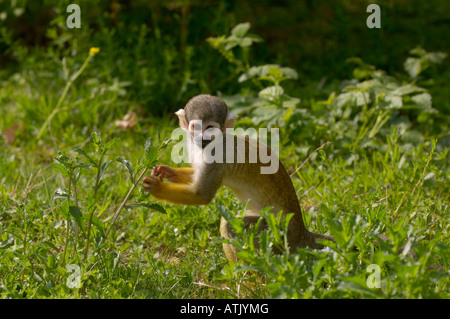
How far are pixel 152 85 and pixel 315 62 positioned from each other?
2066 millimetres

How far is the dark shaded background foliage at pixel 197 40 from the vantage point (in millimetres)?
5027

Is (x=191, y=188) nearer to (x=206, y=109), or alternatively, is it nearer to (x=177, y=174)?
(x=177, y=174)

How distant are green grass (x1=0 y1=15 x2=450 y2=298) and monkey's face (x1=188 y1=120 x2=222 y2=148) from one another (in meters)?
0.16

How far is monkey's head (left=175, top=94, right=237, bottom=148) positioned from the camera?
2572 millimetres

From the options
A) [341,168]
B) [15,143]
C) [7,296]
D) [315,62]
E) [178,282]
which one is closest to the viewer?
[7,296]

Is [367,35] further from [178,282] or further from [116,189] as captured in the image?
[178,282]

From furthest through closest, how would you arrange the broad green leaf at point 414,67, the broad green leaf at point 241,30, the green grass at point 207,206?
1. the broad green leaf at point 414,67
2. the broad green leaf at point 241,30
3. the green grass at point 207,206

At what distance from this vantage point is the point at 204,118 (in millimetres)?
2596

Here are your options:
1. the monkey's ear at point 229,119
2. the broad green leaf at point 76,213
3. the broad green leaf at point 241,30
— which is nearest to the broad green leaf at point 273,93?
the broad green leaf at point 241,30

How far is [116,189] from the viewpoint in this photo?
11.9 feet

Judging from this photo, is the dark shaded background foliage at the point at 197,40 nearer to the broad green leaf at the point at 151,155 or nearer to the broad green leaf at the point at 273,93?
the broad green leaf at the point at 273,93

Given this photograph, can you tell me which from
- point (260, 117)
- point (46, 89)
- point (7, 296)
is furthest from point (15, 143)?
point (7, 296)

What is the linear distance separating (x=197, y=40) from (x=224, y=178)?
10.1ft

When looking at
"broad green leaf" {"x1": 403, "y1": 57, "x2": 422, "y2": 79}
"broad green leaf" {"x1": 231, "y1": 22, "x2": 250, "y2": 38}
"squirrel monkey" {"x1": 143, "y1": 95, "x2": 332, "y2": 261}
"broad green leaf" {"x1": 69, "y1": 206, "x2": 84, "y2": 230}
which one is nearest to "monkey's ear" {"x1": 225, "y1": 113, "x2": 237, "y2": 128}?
"squirrel monkey" {"x1": 143, "y1": 95, "x2": 332, "y2": 261}
